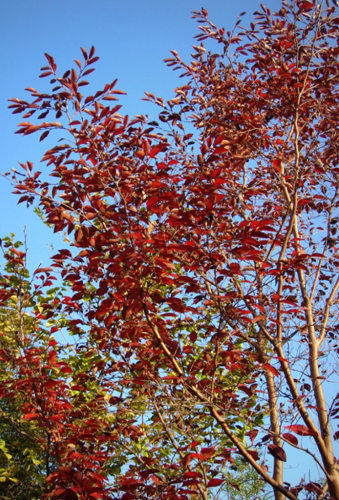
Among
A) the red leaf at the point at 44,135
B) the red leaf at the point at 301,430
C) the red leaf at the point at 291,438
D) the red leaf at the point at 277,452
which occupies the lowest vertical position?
the red leaf at the point at 277,452

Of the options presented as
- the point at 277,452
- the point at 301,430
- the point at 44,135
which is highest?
the point at 44,135

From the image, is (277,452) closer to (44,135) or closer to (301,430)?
(301,430)

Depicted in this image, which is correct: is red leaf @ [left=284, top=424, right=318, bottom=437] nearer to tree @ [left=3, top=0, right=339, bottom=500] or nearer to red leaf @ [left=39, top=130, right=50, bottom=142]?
tree @ [left=3, top=0, right=339, bottom=500]

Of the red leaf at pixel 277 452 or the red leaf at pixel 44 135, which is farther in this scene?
the red leaf at pixel 44 135

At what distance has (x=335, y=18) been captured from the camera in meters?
3.41

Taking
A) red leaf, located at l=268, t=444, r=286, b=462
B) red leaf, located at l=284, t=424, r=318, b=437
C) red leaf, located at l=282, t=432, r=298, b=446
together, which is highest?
red leaf, located at l=284, t=424, r=318, b=437

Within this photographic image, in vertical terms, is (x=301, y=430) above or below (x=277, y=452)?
above

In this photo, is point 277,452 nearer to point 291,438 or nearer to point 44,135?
point 291,438

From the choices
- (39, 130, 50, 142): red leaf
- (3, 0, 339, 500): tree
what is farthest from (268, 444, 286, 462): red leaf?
(39, 130, 50, 142): red leaf

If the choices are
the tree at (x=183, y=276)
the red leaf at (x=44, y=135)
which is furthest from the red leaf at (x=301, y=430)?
the red leaf at (x=44, y=135)

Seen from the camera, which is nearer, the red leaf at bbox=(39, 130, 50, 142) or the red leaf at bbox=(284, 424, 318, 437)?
the red leaf at bbox=(284, 424, 318, 437)

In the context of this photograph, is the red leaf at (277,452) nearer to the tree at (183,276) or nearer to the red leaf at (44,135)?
the tree at (183,276)

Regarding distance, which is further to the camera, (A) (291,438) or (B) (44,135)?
(B) (44,135)

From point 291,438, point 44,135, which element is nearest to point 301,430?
point 291,438
